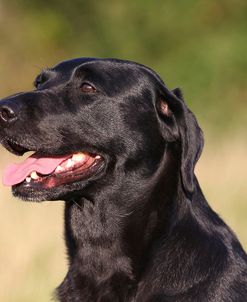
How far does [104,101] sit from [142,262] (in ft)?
3.05

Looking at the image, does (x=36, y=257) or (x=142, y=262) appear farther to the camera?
(x=36, y=257)

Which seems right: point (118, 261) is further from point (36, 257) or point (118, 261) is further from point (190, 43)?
point (190, 43)

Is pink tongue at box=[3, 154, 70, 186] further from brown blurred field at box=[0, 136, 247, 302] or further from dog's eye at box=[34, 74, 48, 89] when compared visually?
brown blurred field at box=[0, 136, 247, 302]

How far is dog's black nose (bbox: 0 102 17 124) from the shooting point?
14.2 feet

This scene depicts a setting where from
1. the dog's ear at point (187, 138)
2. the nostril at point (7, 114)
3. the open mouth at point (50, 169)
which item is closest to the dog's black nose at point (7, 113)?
the nostril at point (7, 114)

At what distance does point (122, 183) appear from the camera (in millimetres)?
4598

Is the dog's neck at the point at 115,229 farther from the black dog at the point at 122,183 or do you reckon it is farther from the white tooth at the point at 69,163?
the white tooth at the point at 69,163

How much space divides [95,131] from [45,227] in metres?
4.08

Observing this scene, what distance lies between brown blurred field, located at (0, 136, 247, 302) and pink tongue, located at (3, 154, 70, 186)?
1.89 meters

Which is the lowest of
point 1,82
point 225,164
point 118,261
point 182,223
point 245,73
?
point 118,261

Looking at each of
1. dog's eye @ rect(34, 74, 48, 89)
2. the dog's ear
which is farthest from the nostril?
the dog's ear

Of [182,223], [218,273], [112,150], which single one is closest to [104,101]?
[112,150]

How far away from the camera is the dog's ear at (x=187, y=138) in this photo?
174 inches

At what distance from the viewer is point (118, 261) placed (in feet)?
14.8
